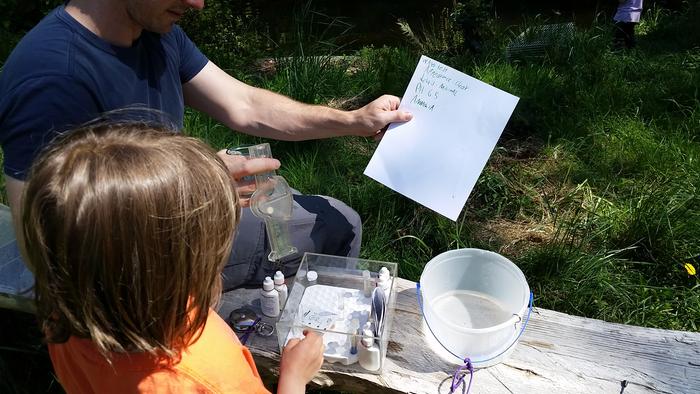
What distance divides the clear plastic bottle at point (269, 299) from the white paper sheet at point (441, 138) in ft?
1.37

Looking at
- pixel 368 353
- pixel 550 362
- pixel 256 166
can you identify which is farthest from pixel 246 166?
pixel 550 362

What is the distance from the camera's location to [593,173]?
99.8 inches

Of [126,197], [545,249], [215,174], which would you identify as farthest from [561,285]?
[126,197]

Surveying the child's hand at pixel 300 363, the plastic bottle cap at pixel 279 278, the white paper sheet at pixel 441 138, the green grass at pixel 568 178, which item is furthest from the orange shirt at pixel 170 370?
the green grass at pixel 568 178

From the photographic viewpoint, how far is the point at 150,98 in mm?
1553

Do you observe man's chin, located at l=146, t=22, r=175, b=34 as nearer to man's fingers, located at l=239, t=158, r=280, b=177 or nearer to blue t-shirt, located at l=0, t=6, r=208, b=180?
blue t-shirt, located at l=0, t=6, r=208, b=180

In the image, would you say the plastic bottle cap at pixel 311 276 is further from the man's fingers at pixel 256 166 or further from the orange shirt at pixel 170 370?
the orange shirt at pixel 170 370

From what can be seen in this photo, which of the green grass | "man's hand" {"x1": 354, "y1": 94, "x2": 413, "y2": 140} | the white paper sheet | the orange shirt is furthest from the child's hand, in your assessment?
the green grass

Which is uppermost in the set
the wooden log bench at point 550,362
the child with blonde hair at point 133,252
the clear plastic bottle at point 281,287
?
the child with blonde hair at point 133,252

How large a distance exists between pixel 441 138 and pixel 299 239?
0.53 m

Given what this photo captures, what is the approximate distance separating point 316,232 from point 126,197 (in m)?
0.96

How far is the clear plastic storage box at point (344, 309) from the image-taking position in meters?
1.44

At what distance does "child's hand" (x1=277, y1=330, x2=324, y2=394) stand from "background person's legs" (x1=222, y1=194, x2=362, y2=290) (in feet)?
1.34

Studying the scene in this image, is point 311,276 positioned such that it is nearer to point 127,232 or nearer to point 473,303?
point 473,303
